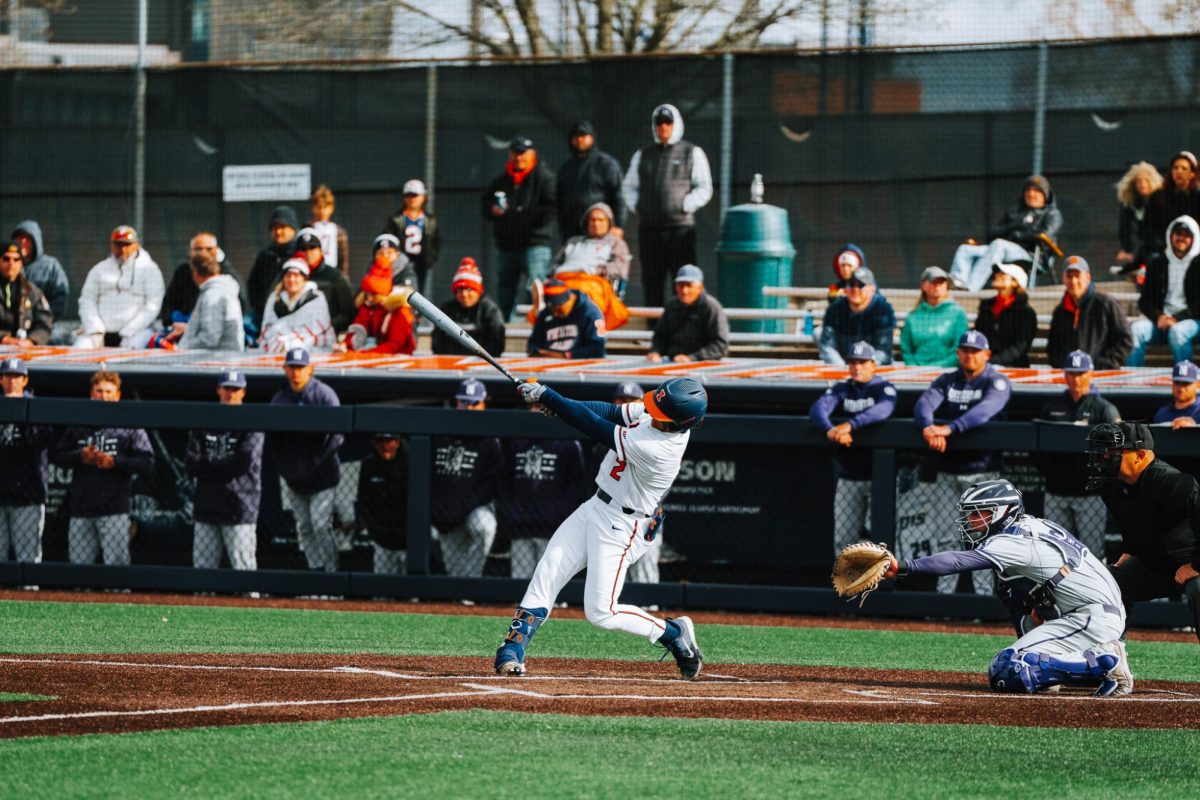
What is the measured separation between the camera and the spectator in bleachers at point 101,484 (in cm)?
1216

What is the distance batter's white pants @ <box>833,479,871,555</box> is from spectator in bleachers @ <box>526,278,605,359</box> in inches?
89.9

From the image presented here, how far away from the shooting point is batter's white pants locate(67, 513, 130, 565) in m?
12.2

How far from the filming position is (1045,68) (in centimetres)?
1384

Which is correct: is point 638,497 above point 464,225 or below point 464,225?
below

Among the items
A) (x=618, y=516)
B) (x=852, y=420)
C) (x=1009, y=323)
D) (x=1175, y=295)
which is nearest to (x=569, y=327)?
(x=852, y=420)

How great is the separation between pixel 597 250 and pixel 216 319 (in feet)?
9.92

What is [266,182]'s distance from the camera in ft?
50.5

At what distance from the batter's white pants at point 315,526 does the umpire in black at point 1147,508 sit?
5.44 m

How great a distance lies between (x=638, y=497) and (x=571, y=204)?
6.71 meters

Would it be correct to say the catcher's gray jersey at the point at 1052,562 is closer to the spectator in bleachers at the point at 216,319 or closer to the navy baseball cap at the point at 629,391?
the navy baseball cap at the point at 629,391

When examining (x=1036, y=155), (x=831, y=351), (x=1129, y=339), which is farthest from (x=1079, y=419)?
(x=1036, y=155)

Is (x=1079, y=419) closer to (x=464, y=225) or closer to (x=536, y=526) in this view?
(x=536, y=526)

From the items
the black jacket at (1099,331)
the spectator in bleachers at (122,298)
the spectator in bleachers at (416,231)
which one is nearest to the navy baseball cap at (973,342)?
the black jacket at (1099,331)

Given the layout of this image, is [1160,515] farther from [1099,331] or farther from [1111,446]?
[1099,331]
